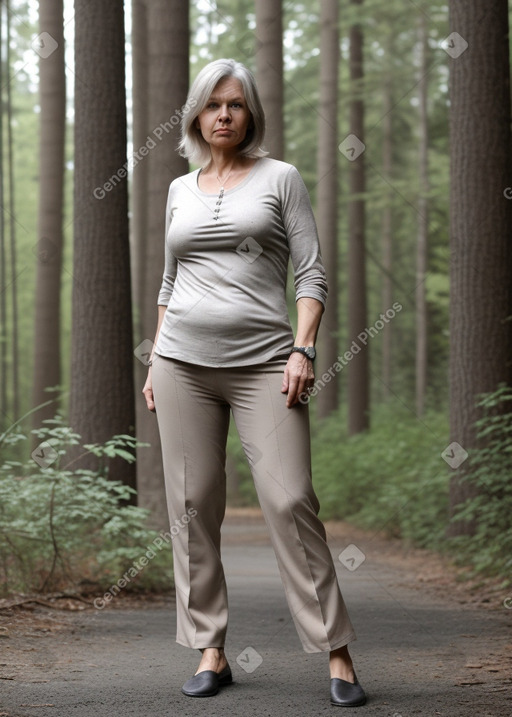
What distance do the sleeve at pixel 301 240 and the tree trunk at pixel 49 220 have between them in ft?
42.4

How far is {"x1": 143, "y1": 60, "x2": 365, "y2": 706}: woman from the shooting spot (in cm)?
382

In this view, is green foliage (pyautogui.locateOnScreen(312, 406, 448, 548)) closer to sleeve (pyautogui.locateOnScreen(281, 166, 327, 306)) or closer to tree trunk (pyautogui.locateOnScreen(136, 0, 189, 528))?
tree trunk (pyautogui.locateOnScreen(136, 0, 189, 528))

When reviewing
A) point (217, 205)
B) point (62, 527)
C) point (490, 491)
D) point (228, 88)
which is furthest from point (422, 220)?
point (217, 205)

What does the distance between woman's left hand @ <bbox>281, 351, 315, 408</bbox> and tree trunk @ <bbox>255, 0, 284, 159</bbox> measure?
458 inches

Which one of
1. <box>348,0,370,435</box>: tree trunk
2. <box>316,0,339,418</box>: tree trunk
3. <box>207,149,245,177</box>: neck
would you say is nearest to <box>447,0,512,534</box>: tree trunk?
<box>207,149,245,177</box>: neck

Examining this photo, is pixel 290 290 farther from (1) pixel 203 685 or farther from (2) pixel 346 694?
(2) pixel 346 694

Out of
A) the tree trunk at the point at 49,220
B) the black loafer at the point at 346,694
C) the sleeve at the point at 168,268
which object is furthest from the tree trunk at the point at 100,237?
the tree trunk at the point at 49,220

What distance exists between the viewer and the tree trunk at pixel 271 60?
51.3ft

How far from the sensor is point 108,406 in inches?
298

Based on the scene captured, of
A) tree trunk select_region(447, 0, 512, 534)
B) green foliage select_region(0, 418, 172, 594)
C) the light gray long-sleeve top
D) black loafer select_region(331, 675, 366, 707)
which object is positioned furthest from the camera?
tree trunk select_region(447, 0, 512, 534)

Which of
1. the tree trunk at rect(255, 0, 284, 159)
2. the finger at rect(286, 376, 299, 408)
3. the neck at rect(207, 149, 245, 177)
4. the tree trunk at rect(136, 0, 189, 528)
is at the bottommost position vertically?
the finger at rect(286, 376, 299, 408)

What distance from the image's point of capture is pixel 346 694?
12.1 feet

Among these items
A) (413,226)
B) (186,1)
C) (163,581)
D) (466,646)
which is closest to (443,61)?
(413,226)

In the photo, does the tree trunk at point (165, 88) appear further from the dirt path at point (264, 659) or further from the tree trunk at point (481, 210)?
the dirt path at point (264, 659)
